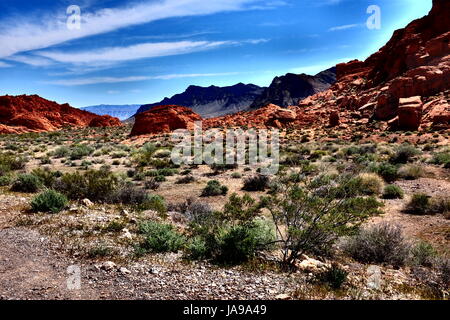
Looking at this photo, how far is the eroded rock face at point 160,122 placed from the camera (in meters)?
42.3

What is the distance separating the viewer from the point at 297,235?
18.5 feet

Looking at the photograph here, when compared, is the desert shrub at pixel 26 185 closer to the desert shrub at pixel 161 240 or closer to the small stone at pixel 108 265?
the desert shrub at pixel 161 240

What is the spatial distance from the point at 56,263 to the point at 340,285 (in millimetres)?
4878

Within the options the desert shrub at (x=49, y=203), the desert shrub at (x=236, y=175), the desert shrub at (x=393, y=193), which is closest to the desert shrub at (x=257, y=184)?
the desert shrub at (x=236, y=175)

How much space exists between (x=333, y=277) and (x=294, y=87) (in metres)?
150

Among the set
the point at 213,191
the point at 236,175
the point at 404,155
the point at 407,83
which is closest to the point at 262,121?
the point at 407,83

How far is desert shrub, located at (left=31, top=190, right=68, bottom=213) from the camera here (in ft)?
27.1

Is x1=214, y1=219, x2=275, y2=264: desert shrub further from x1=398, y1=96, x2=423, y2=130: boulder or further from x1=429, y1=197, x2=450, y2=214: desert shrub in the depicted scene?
x1=398, y1=96, x2=423, y2=130: boulder

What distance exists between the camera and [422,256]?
252 inches

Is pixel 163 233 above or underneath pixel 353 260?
above

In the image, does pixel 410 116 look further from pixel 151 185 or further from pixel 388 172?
pixel 151 185
